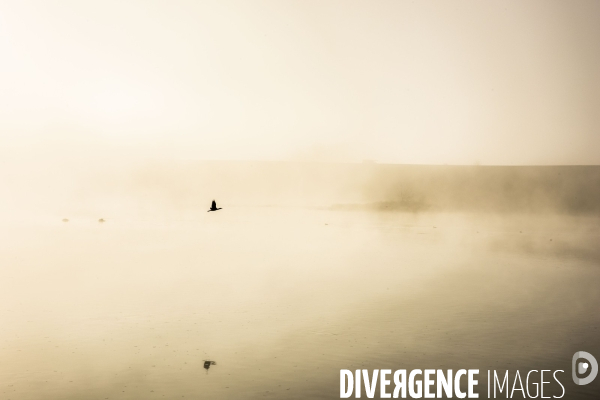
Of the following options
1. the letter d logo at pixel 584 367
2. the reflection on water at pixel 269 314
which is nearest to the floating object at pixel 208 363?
the reflection on water at pixel 269 314

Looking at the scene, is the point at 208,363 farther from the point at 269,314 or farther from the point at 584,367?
the point at 584,367

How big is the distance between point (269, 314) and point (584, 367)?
9.35m

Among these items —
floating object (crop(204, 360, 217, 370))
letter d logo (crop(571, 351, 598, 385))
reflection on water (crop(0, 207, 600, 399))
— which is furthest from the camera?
floating object (crop(204, 360, 217, 370))

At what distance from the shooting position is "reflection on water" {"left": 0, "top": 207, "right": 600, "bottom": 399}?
11.7 metres

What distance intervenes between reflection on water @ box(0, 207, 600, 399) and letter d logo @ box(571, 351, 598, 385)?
1.07 feet

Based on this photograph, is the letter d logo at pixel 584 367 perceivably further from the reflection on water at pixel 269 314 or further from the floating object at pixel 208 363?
the floating object at pixel 208 363

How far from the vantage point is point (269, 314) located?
16969 mm

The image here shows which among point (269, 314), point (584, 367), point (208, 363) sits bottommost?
point (208, 363)

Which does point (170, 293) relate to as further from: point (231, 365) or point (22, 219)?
point (22, 219)

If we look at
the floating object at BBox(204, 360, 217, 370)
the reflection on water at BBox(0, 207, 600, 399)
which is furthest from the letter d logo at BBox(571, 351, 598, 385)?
the floating object at BBox(204, 360, 217, 370)

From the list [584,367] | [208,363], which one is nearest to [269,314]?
[208,363]

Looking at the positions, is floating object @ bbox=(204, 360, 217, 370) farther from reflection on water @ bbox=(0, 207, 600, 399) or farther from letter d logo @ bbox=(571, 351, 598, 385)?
letter d logo @ bbox=(571, 351, 598, 385)

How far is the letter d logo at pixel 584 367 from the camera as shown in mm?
11938

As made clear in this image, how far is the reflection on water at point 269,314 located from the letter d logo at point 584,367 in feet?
1.07
